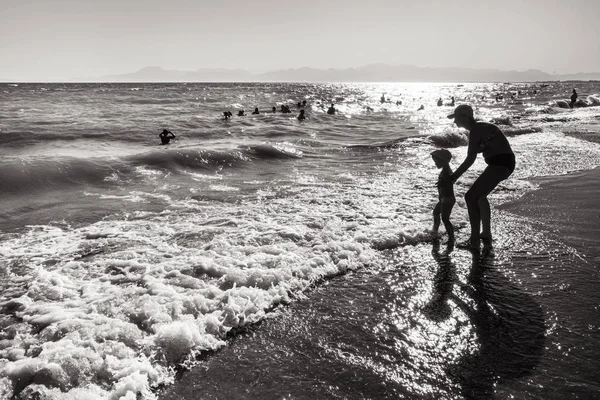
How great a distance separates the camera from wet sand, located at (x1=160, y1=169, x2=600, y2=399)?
279 centimetres

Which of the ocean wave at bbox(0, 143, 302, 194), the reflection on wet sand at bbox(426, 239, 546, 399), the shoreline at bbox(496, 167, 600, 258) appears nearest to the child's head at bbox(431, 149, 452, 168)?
the reflection on wet sand at bbox(426, 239, 546, 399)

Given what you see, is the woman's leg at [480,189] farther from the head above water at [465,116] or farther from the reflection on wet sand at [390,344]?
the reflection on wet sand at [390,344]

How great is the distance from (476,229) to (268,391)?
13.3 feet

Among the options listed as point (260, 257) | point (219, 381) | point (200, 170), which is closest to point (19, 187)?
point (200, 170)

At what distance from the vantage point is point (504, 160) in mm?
5223

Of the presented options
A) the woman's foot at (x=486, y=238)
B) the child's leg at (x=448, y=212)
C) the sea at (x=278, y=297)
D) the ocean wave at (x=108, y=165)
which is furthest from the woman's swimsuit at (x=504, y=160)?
the ocean wave at (x=108, y=165)

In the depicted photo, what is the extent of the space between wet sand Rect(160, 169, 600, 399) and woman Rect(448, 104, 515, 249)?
707 millimetres

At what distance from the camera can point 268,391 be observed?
9.12ft

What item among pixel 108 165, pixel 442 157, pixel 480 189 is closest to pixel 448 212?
pixel 480 189

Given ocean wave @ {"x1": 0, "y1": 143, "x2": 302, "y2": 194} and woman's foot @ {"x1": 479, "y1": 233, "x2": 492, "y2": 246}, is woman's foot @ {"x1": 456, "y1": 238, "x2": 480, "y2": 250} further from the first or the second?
ocean wave @ {"x1": 0, "y1": 143, "x2": 302, "y2": 194}

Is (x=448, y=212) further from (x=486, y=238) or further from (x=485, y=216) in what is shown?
(x=486, y=238)

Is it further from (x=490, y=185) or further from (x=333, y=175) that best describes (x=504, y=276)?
(x=333, y=175)

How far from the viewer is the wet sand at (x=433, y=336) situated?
2.79 meters

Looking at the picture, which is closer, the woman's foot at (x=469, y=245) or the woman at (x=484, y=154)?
the woman at (x=484, y=154)
